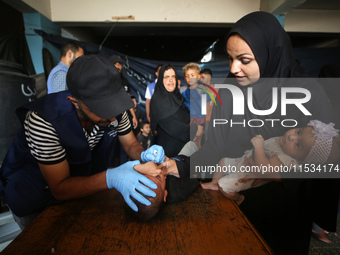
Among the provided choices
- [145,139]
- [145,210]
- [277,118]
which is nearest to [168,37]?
[145,139]

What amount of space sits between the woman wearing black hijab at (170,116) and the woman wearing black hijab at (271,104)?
1.21 m

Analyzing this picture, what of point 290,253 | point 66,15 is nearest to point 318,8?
point 290,253

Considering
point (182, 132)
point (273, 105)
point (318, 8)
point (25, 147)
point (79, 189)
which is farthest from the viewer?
point (318, 8)

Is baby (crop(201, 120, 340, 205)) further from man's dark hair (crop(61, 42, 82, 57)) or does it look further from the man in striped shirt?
man's dark hair (crop(61, 42, 82, 57))

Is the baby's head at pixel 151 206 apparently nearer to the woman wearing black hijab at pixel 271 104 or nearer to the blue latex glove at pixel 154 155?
the blue latex glove at pixel 154 155

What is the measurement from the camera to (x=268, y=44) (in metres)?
1.33

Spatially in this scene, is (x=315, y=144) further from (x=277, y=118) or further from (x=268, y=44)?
(x=268, y=44)

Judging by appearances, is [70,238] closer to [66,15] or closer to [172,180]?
[172,180]

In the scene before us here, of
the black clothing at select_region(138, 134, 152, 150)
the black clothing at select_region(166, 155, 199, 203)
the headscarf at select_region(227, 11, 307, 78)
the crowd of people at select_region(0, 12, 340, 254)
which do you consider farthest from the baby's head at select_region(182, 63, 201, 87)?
the black clothing at select_region(166, 155, 199, 203)

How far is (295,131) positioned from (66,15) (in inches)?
184

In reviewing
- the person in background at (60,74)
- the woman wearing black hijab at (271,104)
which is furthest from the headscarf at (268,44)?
the person in background at (60,74)

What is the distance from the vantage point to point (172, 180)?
1.39 meters

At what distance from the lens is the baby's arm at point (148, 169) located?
1.28m

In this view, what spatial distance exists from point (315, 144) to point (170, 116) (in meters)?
1.89
